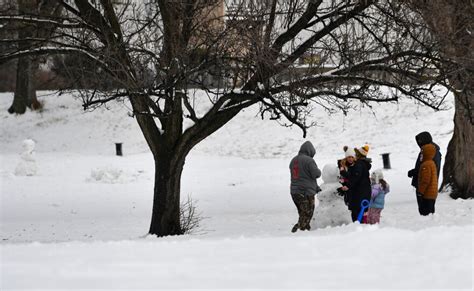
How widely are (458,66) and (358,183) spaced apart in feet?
7.06

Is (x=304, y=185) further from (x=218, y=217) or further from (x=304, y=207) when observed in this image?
(x=218, y=217)

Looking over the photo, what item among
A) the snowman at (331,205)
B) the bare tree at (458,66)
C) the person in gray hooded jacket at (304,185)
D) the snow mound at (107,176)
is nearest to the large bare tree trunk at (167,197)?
the person in gray hooded jacket at (304,185)

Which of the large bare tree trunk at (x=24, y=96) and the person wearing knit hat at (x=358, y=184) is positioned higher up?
the large bare tree trunk at (x=24, y=96)

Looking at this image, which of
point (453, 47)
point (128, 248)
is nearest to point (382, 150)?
point (453, 47)

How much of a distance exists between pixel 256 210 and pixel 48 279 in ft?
33.3

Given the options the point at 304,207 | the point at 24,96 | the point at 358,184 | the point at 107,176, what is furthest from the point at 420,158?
the point at 24,96

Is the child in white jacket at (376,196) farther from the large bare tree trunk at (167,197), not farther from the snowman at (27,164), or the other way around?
the snowman at (27,164)

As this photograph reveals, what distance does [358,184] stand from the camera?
9.76 metres

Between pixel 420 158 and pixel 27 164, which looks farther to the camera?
pixel 27 164

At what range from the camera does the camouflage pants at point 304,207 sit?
33.0 ft

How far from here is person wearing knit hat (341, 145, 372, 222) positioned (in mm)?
9680

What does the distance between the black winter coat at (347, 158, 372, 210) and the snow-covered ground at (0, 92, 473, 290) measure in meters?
0.65

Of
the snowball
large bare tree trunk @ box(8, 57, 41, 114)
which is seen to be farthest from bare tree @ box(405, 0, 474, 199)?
large bare tree trunk @ box(8, 57, 41, 114)

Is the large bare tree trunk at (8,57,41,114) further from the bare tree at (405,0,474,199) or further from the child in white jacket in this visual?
the child in white jacket
